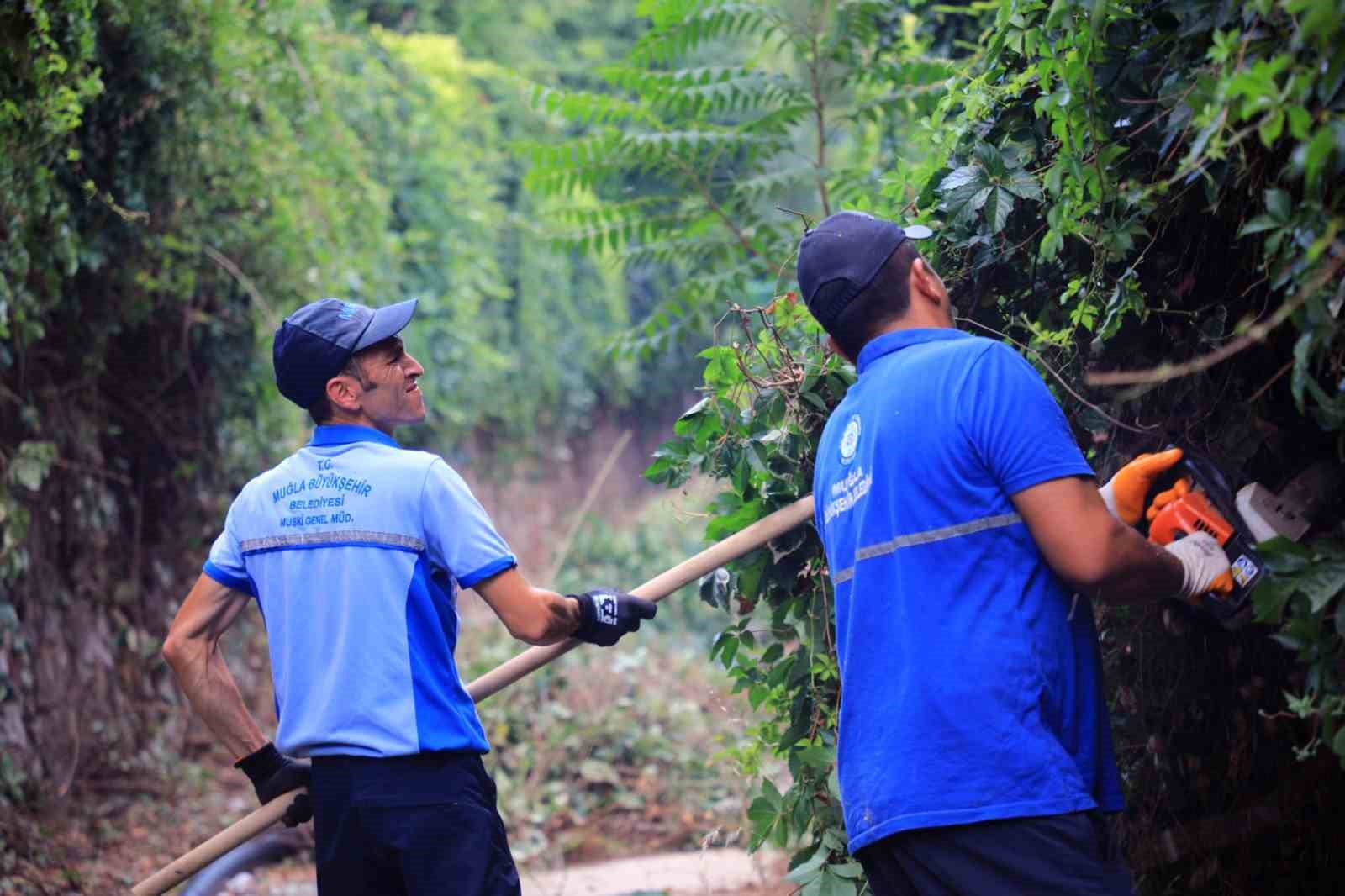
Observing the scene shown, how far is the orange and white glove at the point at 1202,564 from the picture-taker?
105 inches

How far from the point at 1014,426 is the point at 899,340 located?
1.30ft

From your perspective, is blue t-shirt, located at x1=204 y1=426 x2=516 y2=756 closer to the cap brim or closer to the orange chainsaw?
the cap brim

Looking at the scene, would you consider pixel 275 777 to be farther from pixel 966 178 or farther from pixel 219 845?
pixel 966 178

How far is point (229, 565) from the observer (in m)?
3.51

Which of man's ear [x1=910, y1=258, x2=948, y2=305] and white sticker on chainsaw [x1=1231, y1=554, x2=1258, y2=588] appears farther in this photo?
man's ear [x1=910, y1=258, x2=948, y2=305]

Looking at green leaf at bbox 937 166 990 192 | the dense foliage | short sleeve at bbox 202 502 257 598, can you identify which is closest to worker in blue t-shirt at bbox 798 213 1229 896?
the dense foliage

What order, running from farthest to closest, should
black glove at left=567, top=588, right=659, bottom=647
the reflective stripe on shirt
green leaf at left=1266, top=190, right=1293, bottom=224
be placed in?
black glove at left=567, top=588, right=659, bottom=647 → the reflective stripe on shirt → green leaf at left=1266, top=190, right=1293, bottom=224

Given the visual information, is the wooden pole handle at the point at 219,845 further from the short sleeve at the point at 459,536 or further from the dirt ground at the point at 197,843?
the dirt ground at the point at 197,843

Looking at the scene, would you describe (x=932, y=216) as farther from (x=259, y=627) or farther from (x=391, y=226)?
(x=391, y=226)

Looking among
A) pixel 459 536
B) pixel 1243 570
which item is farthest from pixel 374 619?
pixel 1243 570

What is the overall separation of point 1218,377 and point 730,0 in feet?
11.1

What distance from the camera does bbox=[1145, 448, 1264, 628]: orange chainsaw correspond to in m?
2.69

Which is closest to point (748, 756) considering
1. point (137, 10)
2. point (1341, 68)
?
point (1341, 68)

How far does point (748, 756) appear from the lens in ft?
12.9
